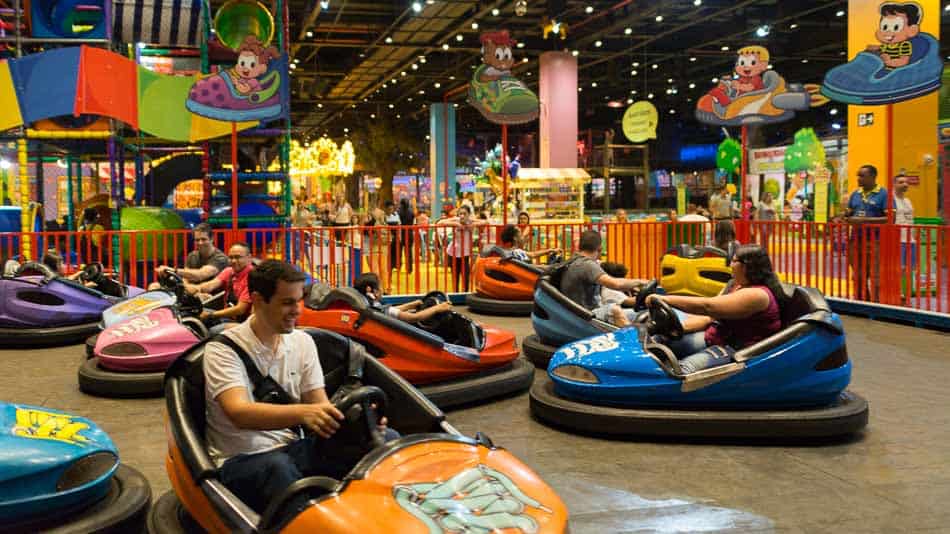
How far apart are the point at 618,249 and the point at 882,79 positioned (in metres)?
3.54

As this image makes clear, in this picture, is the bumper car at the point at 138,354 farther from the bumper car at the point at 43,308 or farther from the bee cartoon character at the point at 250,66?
the bee cartoon character at the point at 250,66

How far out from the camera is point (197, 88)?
8.42 metres

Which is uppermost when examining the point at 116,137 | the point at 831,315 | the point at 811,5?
the point at 811,5

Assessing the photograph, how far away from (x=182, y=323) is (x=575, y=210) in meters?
12.1

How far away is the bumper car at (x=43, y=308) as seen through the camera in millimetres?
6980

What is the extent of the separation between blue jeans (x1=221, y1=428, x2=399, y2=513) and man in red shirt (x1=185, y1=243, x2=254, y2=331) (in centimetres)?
277

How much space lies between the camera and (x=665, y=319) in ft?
13.9

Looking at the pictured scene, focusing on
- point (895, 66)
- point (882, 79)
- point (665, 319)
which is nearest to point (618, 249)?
point (882, 79)

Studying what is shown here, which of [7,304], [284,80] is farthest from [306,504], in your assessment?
[284,80]

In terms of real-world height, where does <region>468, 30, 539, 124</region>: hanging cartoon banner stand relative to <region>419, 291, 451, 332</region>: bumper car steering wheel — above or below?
above

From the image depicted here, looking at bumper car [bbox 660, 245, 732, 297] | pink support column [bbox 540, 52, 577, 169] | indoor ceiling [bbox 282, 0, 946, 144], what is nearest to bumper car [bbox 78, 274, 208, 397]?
bumper car [bbox 660, 245, 732, 297]

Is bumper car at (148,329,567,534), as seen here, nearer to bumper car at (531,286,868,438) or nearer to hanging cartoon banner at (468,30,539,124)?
bumper car at (531,286,868,438)

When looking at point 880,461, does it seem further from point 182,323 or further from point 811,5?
point 811,5

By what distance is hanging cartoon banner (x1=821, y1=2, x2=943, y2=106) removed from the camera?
7.75m
